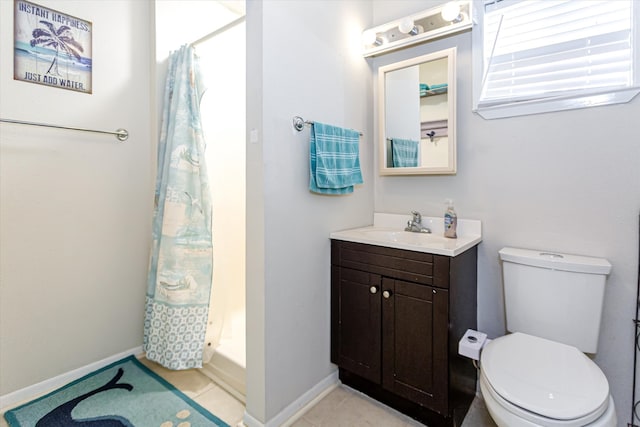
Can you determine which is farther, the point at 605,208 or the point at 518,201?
the point at 518,201

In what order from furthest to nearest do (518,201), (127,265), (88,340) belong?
1. (127,265)
2. (88,340)
3. (518,201)

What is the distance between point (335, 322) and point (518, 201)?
1.20m

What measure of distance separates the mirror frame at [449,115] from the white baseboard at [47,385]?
7.11ft

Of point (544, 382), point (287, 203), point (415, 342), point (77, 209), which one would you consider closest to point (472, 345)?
point (415, 342)

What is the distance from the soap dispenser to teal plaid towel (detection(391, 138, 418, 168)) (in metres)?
0.37

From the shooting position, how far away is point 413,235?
70.9 inches

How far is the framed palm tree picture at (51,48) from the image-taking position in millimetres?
1588

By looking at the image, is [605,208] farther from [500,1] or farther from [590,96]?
[500,1]

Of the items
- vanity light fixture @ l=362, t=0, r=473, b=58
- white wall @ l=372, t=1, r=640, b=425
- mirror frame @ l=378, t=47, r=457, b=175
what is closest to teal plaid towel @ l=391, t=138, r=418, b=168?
mirror frame @ l=378, t=47, r=457, b=175

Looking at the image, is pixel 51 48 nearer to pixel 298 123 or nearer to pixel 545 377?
pixel 298 123

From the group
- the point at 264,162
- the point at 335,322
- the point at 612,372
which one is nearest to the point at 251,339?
the point at 335,322

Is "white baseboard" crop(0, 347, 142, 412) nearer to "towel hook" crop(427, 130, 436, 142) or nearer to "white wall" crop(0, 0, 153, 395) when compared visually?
"white wall" crop(0, 0, 153, 395)

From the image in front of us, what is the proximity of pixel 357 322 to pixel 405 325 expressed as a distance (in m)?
0.28

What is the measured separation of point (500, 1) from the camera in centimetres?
161
